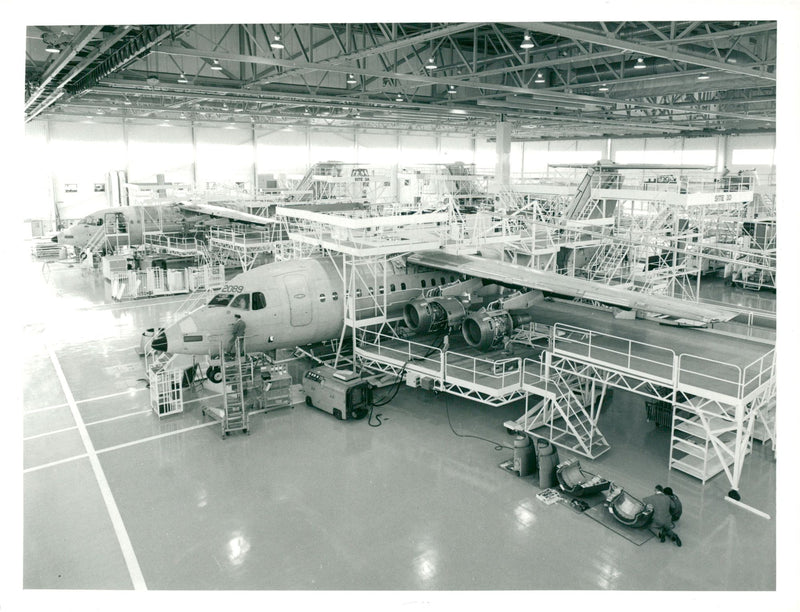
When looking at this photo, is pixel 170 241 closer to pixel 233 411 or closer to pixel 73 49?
pixel 73 49

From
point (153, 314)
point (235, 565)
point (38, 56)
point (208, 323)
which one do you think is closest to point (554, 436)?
point (235, 565)

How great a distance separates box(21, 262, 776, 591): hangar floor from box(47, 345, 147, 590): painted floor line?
0.04 meters

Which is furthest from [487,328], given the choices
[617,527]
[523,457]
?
[617,527]

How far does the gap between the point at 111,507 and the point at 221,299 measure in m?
7.78

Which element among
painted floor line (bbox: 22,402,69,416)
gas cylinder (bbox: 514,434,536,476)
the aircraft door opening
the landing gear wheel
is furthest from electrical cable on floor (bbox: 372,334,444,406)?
painted floor line (bbox: 22,402,69,416)

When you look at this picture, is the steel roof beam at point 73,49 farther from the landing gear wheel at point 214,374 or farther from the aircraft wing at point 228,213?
the aircraft wing at point 228,213

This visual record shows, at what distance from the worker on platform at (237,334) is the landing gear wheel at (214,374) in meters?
1.77

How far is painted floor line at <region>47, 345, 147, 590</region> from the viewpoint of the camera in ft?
39.6

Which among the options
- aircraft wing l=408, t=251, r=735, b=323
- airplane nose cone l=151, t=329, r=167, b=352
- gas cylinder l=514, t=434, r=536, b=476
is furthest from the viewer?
airplane nose cone l=151, t=329, r=167, b=352

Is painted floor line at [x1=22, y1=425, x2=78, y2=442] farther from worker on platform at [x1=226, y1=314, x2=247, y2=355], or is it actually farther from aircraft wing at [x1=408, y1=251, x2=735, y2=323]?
aircraft wing at [x1=408, y1=251, x2=735, y2=323]

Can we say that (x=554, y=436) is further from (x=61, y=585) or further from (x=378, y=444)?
(x=61, y=585)

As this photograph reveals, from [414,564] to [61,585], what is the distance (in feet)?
21.9

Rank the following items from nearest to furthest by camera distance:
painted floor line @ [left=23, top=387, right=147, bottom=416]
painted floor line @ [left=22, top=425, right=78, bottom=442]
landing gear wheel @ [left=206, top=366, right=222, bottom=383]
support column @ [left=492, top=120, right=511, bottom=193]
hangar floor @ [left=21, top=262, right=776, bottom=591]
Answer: hangar floor @ [left=21, top=262, right=776, bottom=591] → painted floor line @ [left=22, top=425, right=78, bottom=442] → painted floor line @ [left=23, top=387, right=147, bottom=416] → landing gear wheel @ [left=206, top=366, right=222, bottom=383] → support column @ [left=492, top=120, right=511, bottom=193]

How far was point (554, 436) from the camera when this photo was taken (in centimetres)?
1791
